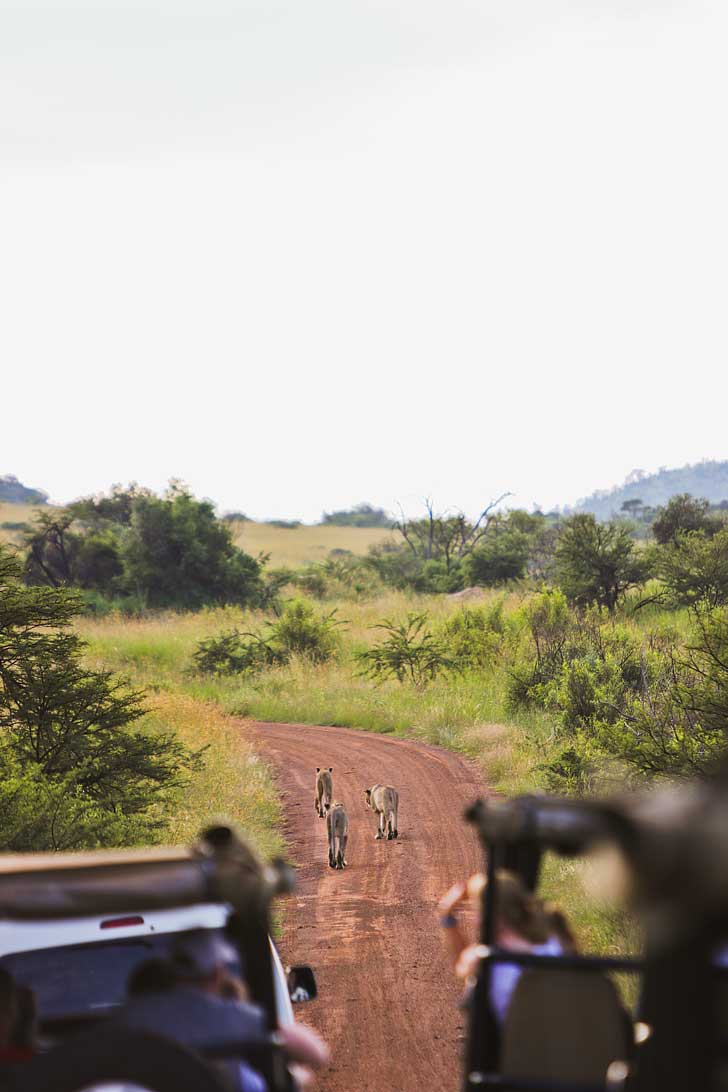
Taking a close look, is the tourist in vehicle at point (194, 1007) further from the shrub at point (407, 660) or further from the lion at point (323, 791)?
the shrub at point (407, 660)

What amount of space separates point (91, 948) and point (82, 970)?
8cm

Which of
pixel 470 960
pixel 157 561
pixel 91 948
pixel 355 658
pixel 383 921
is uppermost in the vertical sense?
pixel 157 561

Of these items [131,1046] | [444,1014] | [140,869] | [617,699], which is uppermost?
[140,869]

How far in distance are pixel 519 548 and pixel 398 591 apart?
4636mm

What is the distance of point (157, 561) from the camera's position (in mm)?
39406

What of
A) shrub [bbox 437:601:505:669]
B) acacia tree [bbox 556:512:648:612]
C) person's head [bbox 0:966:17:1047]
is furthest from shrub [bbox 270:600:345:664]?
person's head [bbox 0:966:17:1047]

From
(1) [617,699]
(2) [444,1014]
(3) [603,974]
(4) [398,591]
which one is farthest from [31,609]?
(4) [398,591]

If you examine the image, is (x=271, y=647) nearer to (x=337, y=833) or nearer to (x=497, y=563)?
(x=497, y=563)

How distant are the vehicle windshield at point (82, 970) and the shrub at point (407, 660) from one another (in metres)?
19.4

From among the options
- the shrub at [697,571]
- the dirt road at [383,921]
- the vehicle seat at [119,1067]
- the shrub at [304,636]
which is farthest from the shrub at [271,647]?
Answer: the vehicle seat at [119,1067]

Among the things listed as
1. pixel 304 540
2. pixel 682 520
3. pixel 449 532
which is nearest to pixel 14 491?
pixel 304 540

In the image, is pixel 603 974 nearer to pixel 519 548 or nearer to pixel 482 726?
pixel 482 726

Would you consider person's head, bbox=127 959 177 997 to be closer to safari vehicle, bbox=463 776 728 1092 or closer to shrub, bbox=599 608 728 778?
safari vehicle, bbox=463 776 728 1092

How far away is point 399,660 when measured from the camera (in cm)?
2500
